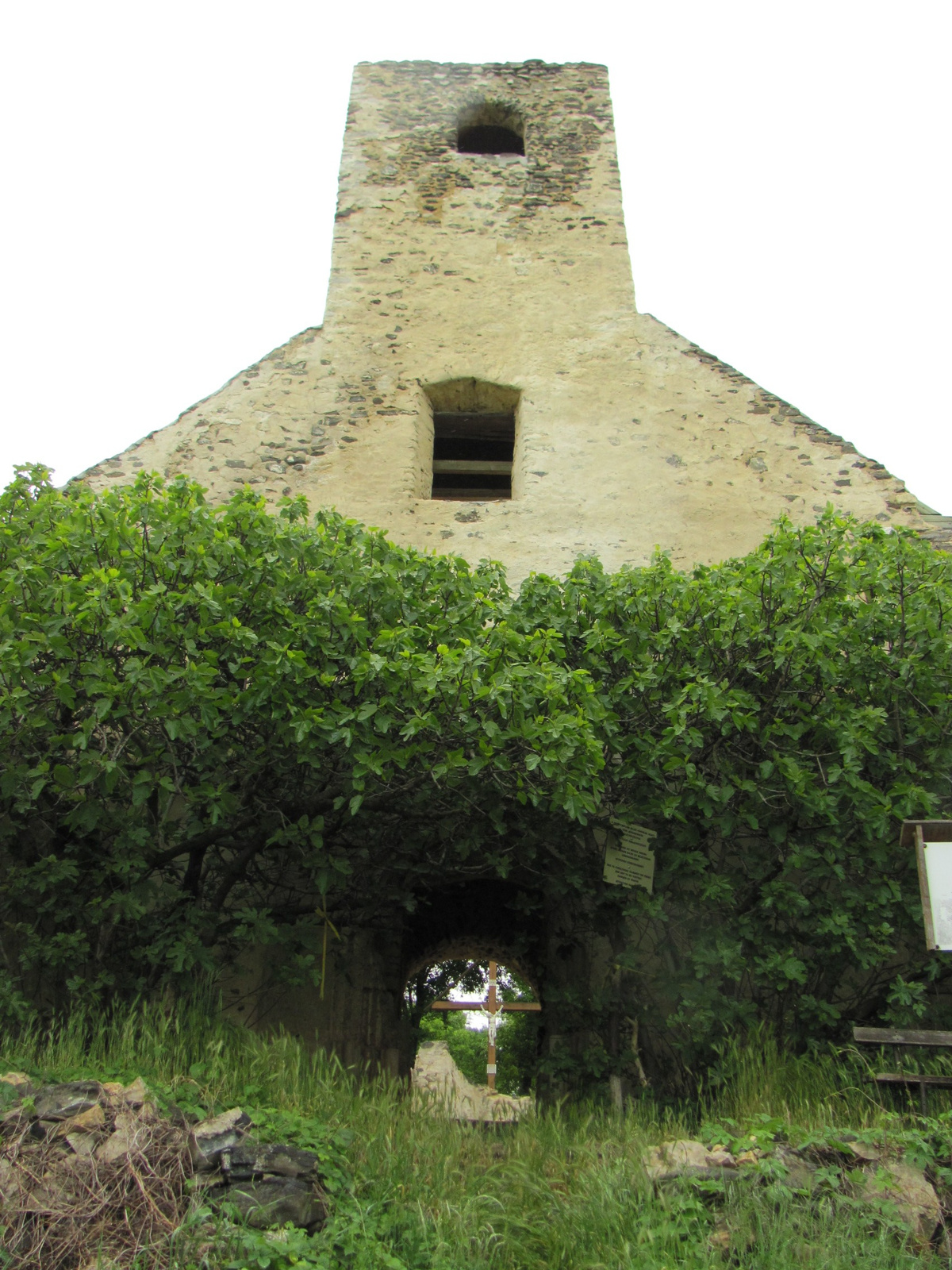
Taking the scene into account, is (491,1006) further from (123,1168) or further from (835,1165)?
(123,1168)

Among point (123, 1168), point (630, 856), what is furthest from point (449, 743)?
point (123, 1168)

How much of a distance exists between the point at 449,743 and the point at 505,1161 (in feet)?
6.65

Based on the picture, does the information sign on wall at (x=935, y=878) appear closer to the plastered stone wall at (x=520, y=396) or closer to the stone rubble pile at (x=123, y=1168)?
the stone rubble pile at (x=123, y=1168)

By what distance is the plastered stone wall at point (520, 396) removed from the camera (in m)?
9.05

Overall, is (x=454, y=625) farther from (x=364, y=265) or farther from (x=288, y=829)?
(x=364, y=265)

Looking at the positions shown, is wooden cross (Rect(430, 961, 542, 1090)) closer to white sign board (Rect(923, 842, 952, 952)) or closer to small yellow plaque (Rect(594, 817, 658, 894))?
small yellow plaque (Rect(594, 817, 658, 894))

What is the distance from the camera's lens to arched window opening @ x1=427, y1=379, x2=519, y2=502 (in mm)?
10180

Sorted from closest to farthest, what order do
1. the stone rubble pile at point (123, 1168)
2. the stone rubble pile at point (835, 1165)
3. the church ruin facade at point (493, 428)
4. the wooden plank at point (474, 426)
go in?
the stone rubble pile at point (123, 1168) → the stone rubble pile at point (835, 1165) → the church ruin facade at point (493, 428) → the wooden plank at point (474, 426)

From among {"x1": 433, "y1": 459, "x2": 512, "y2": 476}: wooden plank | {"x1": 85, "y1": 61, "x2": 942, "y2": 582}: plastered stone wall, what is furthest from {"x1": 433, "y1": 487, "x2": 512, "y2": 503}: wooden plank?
{"x1": 85, "y1": 61, "x2": 942, "y2": 582}: plastered stone wall

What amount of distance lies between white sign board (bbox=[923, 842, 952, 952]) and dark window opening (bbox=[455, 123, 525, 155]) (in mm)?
10242

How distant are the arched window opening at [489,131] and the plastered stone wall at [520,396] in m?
0.62

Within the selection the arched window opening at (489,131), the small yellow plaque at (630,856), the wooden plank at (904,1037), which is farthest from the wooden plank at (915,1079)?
the arched window opening at (489,131)

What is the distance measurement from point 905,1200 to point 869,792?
7.87ft

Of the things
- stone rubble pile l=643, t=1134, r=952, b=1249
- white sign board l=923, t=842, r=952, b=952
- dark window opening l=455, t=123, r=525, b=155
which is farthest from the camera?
dark window opening l=455, t=123, r=525, b=155
